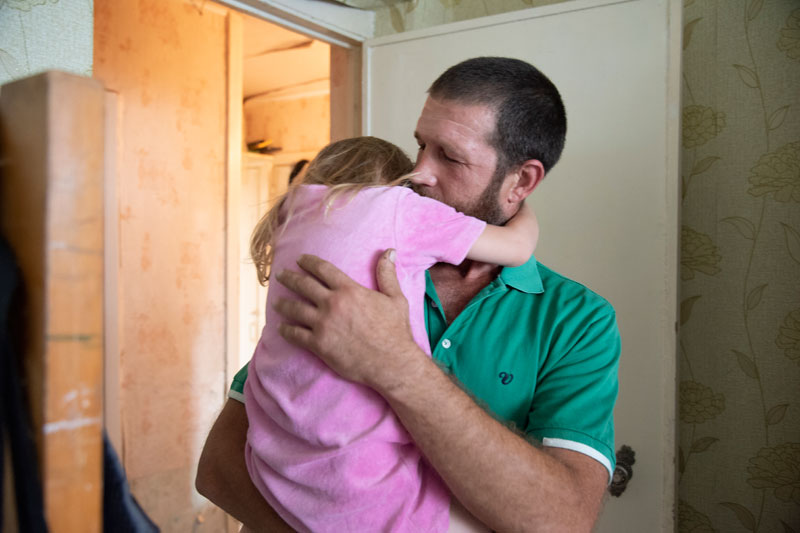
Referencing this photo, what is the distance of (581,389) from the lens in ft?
2.99

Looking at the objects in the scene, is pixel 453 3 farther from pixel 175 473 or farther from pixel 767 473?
pixel 175 473

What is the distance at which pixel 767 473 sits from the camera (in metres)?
1.66

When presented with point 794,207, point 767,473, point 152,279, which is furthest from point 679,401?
point 152,279

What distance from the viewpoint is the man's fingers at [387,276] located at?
0.81 metres

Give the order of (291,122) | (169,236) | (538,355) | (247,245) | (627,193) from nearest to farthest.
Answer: (538,355) < (627,193) < (169,236) < (247,245) < (291,122)

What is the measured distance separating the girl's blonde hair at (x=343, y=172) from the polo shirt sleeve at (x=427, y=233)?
99 millimetres

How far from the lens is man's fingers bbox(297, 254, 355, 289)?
0.79 m

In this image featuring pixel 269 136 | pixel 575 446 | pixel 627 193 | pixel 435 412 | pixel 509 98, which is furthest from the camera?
pixel 269 136

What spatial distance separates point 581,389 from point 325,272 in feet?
1.40

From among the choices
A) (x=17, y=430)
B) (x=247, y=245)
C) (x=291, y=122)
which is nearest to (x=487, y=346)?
(x=17, y=430)

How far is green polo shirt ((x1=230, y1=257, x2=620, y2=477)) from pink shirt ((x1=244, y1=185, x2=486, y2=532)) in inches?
5.6

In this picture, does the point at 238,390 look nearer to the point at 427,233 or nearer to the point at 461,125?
the point at 427,233

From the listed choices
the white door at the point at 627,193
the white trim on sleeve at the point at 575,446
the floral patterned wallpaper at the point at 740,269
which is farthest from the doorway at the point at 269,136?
the white trim on sleeve at the point at 575,446

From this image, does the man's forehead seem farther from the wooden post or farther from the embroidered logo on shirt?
the wooden post
